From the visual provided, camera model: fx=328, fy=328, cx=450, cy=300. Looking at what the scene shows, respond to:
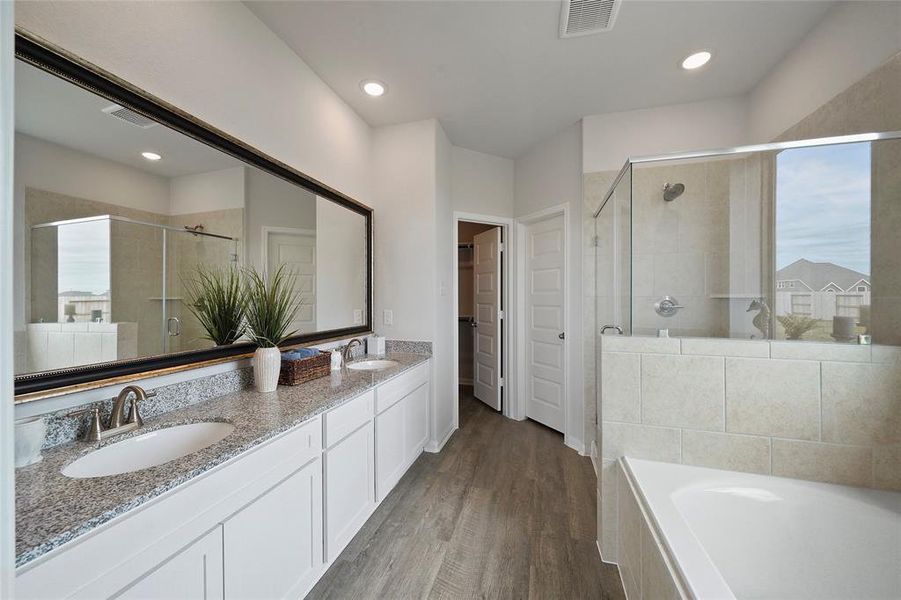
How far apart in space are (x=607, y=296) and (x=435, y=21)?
203 centimetres

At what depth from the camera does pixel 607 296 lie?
2426 mm

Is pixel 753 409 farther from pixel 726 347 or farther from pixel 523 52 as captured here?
pixel 523 52

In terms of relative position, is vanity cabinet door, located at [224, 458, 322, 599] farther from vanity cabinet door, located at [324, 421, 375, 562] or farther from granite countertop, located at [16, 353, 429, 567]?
granite countertop, located at [16, 353, 429, 567]

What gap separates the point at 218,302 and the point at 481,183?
8.44 feet

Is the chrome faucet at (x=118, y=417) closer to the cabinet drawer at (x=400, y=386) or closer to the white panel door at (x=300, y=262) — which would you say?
the white panel door at (x=300, y=262)

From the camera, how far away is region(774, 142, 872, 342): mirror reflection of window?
142 cm

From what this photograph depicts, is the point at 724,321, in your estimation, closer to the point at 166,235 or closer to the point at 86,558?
the point at 86,558

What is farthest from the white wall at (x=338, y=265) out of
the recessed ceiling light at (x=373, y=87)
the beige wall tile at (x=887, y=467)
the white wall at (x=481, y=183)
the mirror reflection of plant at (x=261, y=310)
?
the beige wall tile at (x=887, y=467)

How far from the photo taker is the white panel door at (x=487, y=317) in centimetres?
355

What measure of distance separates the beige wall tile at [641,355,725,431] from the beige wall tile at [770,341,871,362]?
0.22 meters

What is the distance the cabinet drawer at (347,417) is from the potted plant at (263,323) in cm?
35

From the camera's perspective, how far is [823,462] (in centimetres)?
133

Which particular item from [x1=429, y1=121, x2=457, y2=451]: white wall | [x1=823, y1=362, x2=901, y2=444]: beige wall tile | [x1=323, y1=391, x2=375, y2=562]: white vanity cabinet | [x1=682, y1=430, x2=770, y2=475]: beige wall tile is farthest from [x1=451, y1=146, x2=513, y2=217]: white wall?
[x1=823, y1=362, x2=901, y2=444]: beige wall tile

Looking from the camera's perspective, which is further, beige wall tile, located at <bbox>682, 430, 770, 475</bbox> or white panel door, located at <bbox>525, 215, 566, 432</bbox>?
white panel door, located at <bbox>525, 215, 566, 432</bbox>
